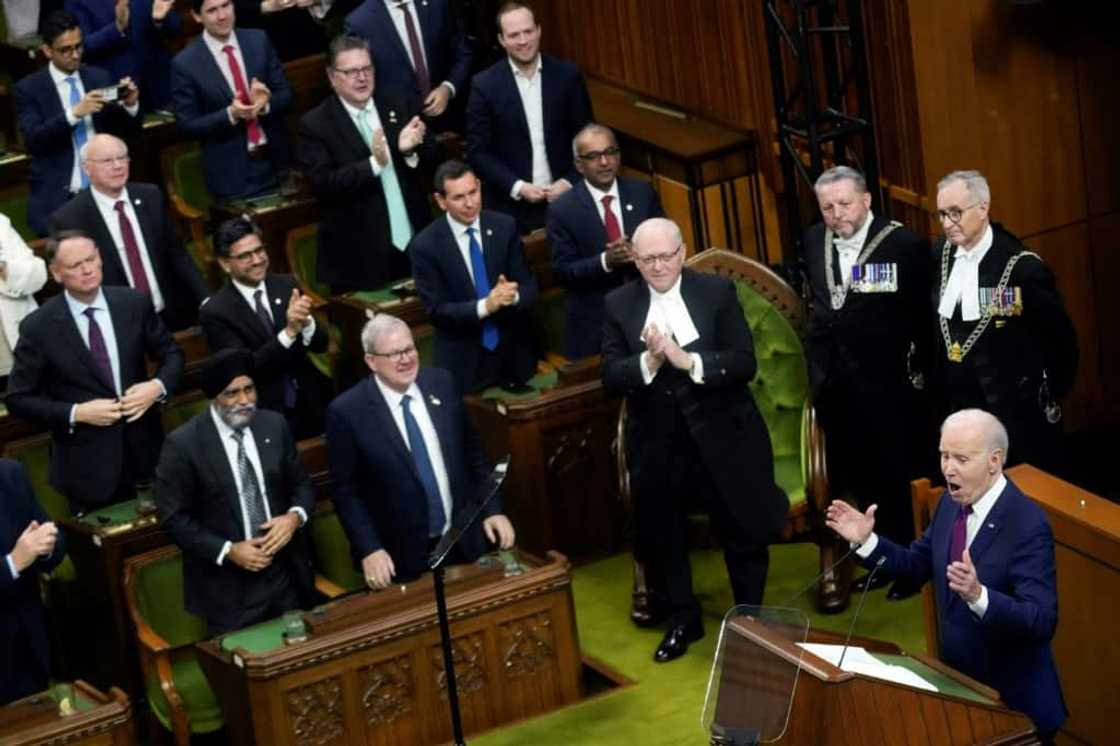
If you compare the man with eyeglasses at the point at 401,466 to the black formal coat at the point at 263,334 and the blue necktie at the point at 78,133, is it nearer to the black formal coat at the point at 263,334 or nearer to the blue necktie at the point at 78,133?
the black formal coat at the point at 263,334

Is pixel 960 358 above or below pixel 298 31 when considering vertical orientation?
below

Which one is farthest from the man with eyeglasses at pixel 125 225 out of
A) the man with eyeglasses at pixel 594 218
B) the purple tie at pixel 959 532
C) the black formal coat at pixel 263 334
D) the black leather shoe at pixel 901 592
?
the purple tie at pixel 959 532

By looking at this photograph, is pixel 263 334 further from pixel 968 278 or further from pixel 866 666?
pixel 866 666

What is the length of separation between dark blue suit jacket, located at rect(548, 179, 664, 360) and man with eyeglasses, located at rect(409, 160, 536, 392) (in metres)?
0.15

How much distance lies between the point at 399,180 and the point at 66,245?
1827 millimetres

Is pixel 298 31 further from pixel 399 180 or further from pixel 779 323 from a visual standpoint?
pixel 779 323

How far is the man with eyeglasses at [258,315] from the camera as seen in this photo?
26.5 feet

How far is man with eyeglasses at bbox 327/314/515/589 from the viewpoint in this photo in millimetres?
7484

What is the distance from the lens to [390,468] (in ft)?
24.6

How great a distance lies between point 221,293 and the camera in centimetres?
815

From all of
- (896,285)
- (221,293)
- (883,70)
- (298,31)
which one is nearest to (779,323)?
(896,285)

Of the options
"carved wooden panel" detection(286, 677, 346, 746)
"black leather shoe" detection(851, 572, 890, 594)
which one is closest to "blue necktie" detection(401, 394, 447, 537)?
"carved wooden panel" detection(286, 677, 346, 746)

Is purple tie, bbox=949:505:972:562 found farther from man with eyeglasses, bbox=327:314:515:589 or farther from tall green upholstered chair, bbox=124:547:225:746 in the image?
tall green upholstered chair, bbox=124:547:225:746

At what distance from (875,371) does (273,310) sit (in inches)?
83.7
